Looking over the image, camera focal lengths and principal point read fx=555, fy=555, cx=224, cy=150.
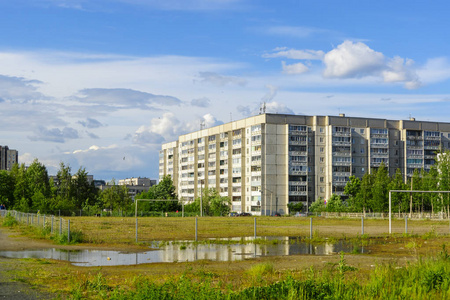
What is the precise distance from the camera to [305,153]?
150 metres

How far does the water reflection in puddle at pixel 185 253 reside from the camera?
23141mm

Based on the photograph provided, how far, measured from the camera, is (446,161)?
351 ft

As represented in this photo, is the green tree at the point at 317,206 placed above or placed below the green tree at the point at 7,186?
below

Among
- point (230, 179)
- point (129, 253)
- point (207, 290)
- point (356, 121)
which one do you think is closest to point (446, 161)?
point (356, 121)

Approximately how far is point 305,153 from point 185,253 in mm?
125818

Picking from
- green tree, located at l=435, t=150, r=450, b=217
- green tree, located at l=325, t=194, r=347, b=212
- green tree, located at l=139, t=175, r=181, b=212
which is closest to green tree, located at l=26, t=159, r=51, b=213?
green tree, located at l=139, t=175, r=181, b=212

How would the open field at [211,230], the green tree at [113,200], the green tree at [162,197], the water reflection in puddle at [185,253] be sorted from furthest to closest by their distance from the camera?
the green tree at [162,197] → the green tree at [113,200] → the open field at [211,230] → the water reflection in puddle at [185,253]

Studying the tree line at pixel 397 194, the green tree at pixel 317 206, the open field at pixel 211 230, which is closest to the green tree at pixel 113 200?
the green tree at pixel 317 206

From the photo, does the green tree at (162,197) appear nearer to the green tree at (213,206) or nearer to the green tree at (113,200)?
the green tree at (213,206)

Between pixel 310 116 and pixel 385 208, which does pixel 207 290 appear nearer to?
pixel 385 208

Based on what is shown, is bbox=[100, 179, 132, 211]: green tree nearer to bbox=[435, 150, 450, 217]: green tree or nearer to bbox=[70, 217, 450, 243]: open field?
bbox=[435, 150, 450, 217]: green tree

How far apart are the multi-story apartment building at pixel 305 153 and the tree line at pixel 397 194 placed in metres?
10.1

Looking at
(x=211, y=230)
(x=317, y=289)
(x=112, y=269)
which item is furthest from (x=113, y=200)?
(x=317, y=289)

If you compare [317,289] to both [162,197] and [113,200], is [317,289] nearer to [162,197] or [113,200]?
[113,200]
